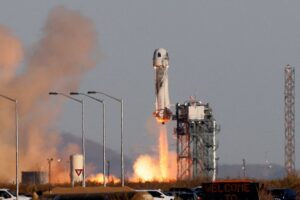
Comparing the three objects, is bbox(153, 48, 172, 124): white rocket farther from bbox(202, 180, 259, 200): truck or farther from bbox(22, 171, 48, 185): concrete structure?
bbox(202, 180, 259, 200): truck

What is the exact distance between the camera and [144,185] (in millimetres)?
131000

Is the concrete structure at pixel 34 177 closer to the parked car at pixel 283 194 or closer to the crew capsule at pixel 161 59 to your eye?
the crew capsule at pixel 161 59

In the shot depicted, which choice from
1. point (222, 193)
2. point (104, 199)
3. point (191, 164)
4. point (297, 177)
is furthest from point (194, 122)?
point (104, 199)

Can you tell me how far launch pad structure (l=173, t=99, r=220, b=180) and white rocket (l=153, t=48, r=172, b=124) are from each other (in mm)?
6127

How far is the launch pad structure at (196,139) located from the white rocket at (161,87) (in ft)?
20.1

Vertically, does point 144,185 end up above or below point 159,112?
below

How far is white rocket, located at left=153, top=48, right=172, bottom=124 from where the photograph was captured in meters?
154

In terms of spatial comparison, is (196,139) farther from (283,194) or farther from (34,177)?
(283,194)

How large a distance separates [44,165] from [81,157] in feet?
173

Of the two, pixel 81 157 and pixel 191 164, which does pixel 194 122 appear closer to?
pixel 191 164

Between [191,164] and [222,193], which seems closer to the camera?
[222,193]

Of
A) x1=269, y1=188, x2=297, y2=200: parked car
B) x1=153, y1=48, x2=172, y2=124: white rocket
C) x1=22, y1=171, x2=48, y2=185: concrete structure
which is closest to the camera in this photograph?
x1=269, y1=188, x2=297, y2=200: parked car

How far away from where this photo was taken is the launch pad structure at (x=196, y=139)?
16062 centimetres

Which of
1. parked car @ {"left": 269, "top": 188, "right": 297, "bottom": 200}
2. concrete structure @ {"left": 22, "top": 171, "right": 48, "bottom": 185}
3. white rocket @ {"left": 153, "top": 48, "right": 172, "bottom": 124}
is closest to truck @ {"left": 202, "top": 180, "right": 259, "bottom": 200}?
parked car @ {"left": 269, "top": 188, "right": 297, "bottom": 200}
